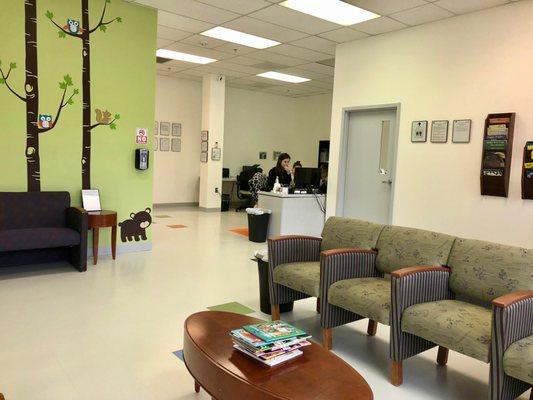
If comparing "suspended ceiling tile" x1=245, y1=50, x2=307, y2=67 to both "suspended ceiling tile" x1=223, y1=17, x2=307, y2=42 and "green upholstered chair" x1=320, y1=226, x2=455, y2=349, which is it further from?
"green upholstered chair" x1=320, y1=226, x2=455, y2=349

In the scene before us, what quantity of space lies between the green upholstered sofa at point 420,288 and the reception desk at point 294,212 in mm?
2832

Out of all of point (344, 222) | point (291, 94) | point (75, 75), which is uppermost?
point (291, 94)

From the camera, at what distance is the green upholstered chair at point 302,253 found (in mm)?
3279

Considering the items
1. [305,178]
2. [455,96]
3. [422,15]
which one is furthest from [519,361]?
[305,178]

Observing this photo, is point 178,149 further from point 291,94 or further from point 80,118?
point 80,118

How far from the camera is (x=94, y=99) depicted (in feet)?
16.9

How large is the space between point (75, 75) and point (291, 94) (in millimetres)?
7271

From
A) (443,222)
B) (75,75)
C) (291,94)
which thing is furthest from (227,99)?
(443,222)

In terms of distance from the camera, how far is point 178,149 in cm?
1009

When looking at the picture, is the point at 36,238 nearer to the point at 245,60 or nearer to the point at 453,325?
the point at 453,325

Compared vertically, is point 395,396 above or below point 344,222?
below

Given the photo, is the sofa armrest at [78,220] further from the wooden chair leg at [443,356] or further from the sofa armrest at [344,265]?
the wooden chair leg at [443,356]

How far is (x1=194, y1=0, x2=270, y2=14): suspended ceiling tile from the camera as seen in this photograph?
16.2ft

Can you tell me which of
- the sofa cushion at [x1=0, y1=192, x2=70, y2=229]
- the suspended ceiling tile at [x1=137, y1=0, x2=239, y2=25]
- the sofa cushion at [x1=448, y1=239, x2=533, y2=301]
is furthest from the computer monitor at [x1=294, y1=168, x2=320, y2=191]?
the sofa cushion at [x1=448, y1=239, x2=533, y2=301]
